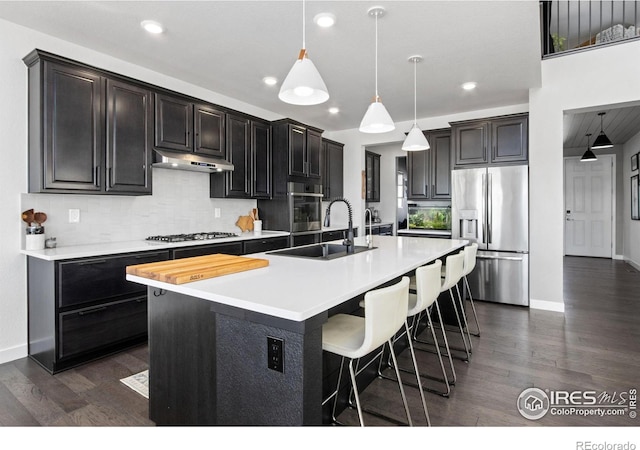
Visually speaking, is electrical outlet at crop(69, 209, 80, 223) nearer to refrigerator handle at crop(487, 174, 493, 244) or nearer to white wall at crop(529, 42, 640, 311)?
refrigerator handle at crop(487, 174, 493, 244)

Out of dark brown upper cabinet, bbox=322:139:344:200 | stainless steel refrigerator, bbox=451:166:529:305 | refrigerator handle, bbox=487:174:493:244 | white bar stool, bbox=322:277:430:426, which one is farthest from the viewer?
dark brown upper cabinet, bbox=322:139:344:200

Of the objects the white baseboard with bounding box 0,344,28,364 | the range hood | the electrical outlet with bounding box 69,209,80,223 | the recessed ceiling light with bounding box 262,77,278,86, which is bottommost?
the white baseboard with bounding box 0,344,28,364

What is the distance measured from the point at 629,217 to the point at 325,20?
8.23 m

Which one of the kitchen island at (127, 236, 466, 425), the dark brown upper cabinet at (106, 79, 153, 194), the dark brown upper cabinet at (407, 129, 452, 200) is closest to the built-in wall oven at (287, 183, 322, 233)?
the dark brown upper cabinet at (407, 129, 452, 200)

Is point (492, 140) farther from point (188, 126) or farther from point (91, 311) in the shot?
point (91, 311)

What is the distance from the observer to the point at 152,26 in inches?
112

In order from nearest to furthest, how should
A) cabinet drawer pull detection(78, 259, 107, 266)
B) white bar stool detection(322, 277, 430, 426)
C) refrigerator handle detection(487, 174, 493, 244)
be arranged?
1. white bar stool detection(322, 277, 430, 426)
2. cabinet drawer pull detection(78, 259, 107, 266)
3. refrigerator handle detection(487, 174, 493, 244)

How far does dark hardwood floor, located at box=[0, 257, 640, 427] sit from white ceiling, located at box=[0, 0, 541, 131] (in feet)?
8.86

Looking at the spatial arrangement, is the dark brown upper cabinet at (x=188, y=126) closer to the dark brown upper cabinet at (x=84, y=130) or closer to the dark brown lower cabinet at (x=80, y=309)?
the dark brown upper cabinet at (x=84, y=130)

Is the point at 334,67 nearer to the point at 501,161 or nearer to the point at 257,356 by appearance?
the point at 501,161

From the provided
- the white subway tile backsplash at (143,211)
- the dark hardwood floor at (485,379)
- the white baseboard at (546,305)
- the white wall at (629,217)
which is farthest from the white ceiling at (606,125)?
the white subway tile backsplash at (143,211)

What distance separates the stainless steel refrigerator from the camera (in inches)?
175

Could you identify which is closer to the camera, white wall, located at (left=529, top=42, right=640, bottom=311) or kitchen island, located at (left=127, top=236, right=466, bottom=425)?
kitchen island, located at (left=127, top=236, right=466, bottom=425)
